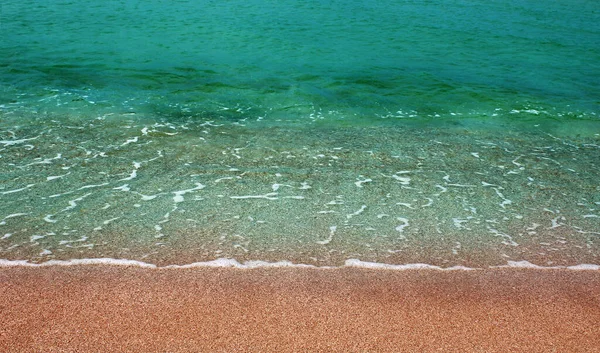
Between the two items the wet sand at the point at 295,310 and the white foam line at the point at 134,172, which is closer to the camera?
the wet sand at the point at 295,310

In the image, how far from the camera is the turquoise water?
6023 mm

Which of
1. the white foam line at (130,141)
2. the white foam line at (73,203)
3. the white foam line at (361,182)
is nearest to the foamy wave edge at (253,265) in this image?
the white foam line at (73,203)

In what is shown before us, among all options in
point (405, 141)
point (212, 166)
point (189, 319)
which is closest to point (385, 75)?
point (405, 141)

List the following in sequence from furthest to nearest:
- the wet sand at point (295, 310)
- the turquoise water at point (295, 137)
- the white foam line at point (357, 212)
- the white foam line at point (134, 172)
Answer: the white foam line at point (134, 172)
the white foam line at point (357, 212)
the turquoise water at point (295, 137)
the wet sand at point (295, 310)

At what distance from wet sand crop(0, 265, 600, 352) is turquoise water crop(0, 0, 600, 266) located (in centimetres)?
38

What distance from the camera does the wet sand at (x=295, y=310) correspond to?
429 cm

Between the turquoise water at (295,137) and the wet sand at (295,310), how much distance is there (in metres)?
0.38

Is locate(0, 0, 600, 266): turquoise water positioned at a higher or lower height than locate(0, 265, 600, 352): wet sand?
lower

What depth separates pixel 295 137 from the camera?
940 cm

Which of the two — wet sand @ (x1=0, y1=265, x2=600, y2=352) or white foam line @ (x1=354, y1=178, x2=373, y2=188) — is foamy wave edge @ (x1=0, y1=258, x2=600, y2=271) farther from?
white foam line @ (x1=354, y1=178, x2=373, y2=188)

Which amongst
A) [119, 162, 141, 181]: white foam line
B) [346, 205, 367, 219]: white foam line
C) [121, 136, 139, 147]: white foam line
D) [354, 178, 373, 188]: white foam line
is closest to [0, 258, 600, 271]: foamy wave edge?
[346, 205, 367, 219]: white foam line

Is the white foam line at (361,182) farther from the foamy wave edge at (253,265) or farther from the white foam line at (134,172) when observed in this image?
the white foam line at (134,172)

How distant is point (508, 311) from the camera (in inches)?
188

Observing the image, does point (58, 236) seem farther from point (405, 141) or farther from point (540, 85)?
point (540, 85)
